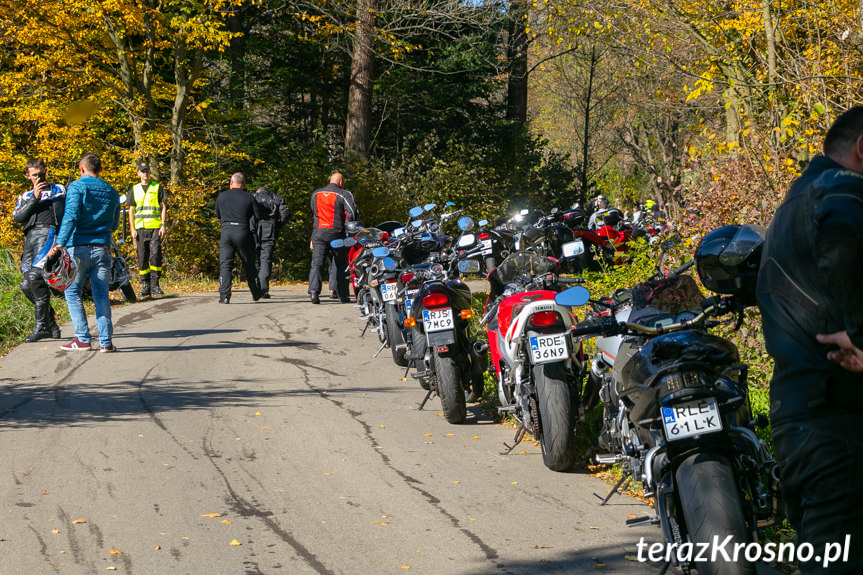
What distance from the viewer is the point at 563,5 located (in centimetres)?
2089

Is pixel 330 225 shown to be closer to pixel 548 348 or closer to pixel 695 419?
pixel 548 348

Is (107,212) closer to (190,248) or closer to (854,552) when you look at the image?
(854,552)

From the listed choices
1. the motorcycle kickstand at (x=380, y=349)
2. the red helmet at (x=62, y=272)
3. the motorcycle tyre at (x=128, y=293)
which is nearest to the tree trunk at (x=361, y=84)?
the motorcycle tyre at (x=128, y=293)

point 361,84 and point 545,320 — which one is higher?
point 361,84

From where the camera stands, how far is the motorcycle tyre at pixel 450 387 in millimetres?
7770

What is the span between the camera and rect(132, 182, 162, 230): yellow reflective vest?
16719 millimetres

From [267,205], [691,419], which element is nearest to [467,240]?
[691,419]

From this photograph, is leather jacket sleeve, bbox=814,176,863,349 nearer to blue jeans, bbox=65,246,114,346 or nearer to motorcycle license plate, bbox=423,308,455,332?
motorcycle license plate, bbox=423,308,455,332

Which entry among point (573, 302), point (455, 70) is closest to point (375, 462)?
point (573, 302)

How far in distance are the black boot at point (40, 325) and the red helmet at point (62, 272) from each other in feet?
3.45

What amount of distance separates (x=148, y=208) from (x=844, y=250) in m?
15.0

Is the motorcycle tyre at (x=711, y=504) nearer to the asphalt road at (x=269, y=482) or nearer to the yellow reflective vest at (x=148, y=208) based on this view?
the asphalt road at (x=269, y=482)

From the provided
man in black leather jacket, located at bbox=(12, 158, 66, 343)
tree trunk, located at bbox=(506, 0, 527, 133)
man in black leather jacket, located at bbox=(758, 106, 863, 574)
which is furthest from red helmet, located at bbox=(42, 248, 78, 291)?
tree trunk, located at bbox=(506, 0, 527, 133)

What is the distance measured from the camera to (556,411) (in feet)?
20.5
